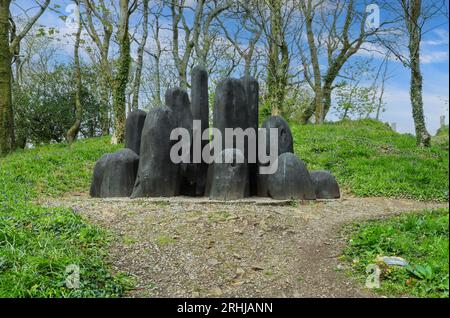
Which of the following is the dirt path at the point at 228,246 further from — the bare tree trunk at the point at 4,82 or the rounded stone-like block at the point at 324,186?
the bare tree trunk at the point at 4,82

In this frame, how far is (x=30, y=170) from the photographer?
1082 centimetres

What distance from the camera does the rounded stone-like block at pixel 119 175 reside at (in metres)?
8.14

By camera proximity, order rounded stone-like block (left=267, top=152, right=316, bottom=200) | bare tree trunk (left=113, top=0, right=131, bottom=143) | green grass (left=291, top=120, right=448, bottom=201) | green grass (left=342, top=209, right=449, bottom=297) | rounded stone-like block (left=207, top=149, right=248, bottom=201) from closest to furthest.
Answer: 1. green grass (left=342, top=209, right=449, bottom=297)
2. rounded stone-like block (left=207, top=149, right=248, bottom=201)
3. rounded stone-like block (left=267, top=152, right=316, bottom=200)
4. green grass (left=291, top=120, right=448, bottom=201)
5. bare tree trunk (left=113, top=0, right=131, bottom=143)

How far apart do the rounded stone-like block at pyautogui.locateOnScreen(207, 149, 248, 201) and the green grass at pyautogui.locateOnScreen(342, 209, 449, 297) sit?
2193 millimetres

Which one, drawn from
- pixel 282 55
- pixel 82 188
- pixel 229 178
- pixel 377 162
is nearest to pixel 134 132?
pixel 82 188

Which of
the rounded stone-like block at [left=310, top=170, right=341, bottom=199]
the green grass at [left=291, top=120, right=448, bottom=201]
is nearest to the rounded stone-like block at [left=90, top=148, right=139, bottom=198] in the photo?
the rounded stone-like block at [left=310, top=170, right=341, bottom=199]

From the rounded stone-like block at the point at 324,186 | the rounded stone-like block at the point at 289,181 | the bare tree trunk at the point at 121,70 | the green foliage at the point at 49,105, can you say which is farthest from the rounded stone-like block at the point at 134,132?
the green foliage at the point at 49,105

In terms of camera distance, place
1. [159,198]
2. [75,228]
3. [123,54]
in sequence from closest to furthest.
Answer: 1. [75,228]
2. [159,198]
3. [123,54]

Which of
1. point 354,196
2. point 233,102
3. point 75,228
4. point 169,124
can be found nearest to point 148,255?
point 75,228

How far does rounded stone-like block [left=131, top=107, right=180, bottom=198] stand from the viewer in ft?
25.1

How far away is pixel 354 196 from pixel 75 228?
642 centimetres

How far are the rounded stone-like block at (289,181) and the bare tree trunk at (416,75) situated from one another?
7709 millimetres

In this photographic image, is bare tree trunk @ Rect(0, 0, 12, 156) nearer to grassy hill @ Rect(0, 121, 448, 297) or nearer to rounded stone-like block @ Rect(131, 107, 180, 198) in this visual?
grassy hill @ Rect(0, 121, 448, 297)

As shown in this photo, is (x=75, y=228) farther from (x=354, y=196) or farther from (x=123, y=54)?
(x=123, y=54)
